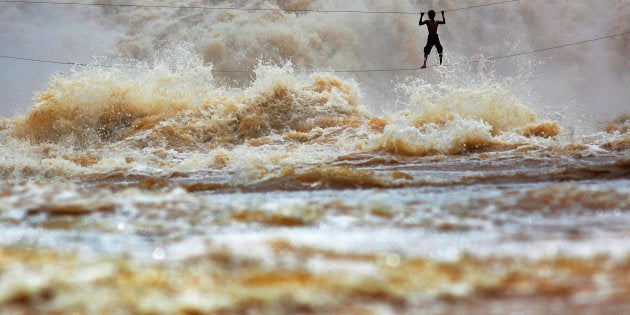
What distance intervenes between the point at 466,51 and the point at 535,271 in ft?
57.9

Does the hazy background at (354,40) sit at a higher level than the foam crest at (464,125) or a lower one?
higher

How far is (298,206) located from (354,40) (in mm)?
15657

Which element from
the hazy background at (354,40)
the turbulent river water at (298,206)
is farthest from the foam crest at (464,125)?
the hazy background at (354,40)

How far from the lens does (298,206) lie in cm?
356

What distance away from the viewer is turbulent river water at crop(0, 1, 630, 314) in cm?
197

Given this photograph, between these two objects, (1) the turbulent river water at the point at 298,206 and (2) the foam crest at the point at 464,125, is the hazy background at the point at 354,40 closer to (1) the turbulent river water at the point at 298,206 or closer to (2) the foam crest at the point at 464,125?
(1) the turbulent river water at the point at 298,206

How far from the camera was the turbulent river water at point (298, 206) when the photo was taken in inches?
77.7

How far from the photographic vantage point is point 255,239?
2701 mm

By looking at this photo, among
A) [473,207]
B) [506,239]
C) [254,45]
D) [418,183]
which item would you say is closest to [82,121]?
[254,45]

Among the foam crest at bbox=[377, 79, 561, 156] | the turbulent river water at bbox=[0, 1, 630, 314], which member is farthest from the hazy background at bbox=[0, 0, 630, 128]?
the foam crest at bbox=[377, 79, 561, 156]

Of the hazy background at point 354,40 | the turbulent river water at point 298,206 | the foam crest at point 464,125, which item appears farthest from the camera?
the hazy background at point 354,40

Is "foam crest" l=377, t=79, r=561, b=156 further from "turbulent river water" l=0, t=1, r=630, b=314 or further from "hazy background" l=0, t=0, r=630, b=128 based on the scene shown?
"hazy background" l=0, t=0, r=630, b=128

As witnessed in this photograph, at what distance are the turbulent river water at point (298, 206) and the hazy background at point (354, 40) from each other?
216 inches

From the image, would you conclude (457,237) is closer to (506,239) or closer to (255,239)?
(506,239)
